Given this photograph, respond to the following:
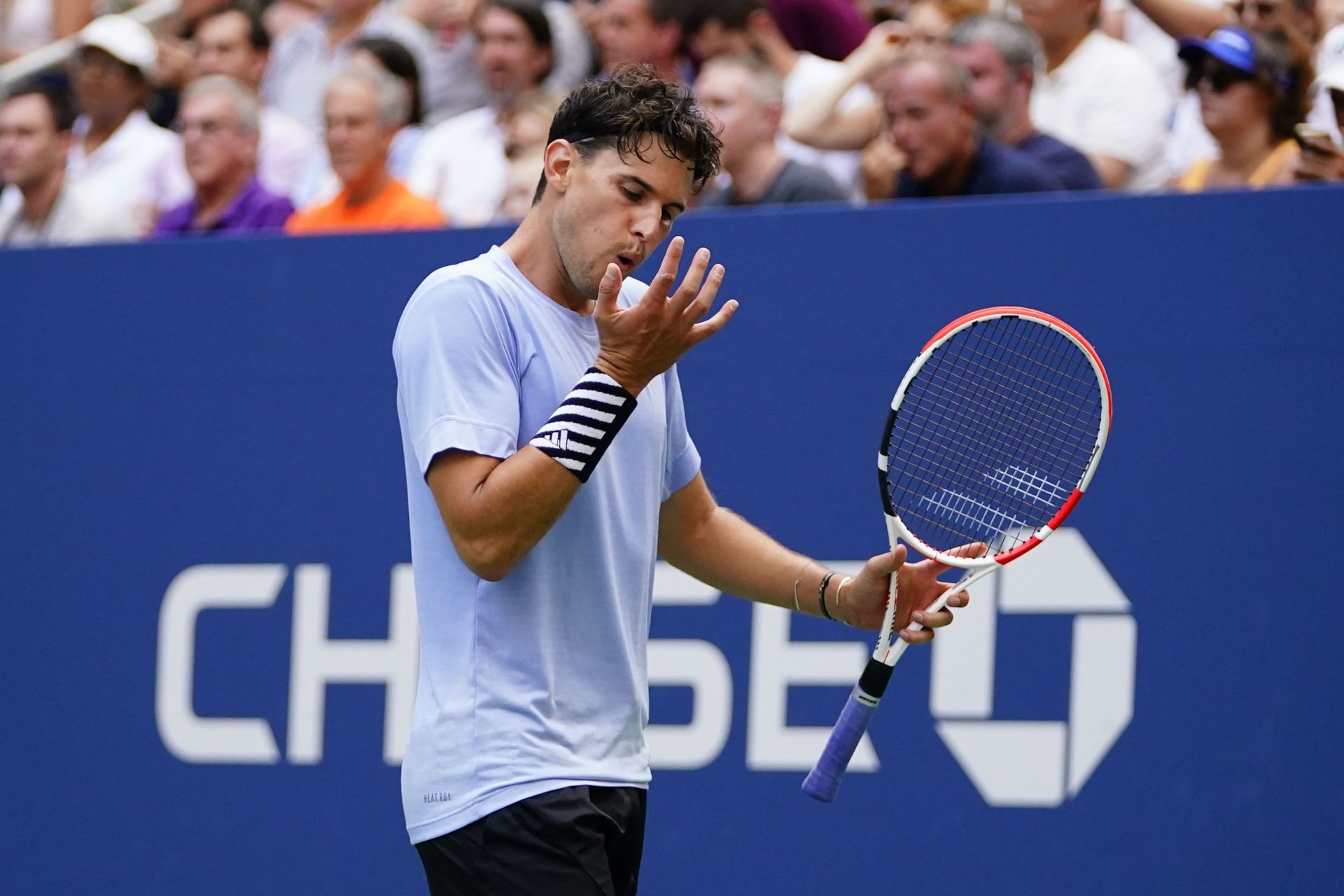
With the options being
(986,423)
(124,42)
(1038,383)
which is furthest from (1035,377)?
(124,42)

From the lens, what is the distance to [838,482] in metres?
4.23

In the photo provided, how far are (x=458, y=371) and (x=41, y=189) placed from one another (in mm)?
4630

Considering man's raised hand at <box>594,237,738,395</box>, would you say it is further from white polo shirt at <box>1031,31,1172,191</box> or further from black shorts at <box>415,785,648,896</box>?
white polo shirt at <box>1031,31,1172,191</box>

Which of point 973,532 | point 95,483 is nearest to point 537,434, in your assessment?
point 973,532

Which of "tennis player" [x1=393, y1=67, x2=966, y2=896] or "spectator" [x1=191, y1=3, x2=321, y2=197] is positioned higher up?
"spectator" [x1=191, y1=3, x2=321, y2=197]

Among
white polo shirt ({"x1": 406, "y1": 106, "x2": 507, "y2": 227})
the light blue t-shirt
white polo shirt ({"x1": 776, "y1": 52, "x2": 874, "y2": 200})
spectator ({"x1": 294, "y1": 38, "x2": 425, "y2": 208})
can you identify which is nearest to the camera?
the light blue t-shirt

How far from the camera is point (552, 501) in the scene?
7.79 ft

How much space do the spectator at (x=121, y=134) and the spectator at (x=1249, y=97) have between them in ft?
12.0

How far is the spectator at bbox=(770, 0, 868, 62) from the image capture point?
6.27 m

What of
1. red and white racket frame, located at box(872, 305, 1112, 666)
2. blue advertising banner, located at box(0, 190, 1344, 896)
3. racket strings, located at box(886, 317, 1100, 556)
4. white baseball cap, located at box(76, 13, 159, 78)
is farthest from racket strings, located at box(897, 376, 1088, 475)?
white baseball cap, located at box(76, 13, 159, 78)

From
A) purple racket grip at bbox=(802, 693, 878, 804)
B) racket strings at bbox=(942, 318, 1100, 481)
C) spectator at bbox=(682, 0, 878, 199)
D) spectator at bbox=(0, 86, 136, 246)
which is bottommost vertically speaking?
purple racket grip at bbox=(802, 693, 878, 804)

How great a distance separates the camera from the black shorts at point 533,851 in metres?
2.50

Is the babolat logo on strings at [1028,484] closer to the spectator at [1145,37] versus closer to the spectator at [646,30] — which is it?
the spectator at [1145,37]

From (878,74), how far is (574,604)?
11.4 ft
